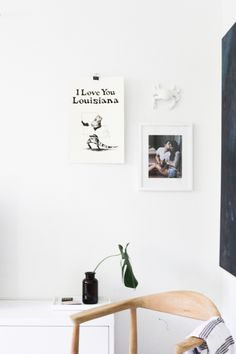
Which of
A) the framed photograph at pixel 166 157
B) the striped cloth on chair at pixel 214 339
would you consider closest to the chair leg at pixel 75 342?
the striped cloth on chair at pixel 214 339

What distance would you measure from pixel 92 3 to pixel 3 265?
1553mm

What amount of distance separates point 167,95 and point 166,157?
34 centimetres

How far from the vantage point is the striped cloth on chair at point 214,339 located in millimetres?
1776

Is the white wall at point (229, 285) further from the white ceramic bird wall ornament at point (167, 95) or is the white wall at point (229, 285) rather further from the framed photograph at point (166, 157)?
the framed photograph at point (166, 157)

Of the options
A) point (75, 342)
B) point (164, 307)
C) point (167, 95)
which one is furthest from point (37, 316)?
point (167, 95)

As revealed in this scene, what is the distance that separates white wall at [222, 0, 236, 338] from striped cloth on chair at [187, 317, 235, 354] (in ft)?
2.12

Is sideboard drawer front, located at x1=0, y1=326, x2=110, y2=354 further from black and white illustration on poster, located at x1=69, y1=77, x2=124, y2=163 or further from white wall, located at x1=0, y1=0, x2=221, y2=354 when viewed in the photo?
black and white illustration on poster, located at x1=69, y1=77, x2=124, y2=163

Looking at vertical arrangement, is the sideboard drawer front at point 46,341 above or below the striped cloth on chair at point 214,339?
below

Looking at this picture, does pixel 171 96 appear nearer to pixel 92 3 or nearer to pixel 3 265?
pixel 92 3

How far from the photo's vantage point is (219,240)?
269 centimetres

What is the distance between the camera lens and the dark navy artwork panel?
7.67 ft

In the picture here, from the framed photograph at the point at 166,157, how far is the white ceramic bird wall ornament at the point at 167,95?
0.13 meters

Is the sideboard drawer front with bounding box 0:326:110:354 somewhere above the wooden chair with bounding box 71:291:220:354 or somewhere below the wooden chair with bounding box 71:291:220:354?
below

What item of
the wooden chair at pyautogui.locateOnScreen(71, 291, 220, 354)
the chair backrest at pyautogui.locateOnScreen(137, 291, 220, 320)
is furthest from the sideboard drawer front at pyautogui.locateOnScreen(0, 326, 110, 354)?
the chair backrest at pyautogui.locateOnScreen(137, 291, 220, 320)
